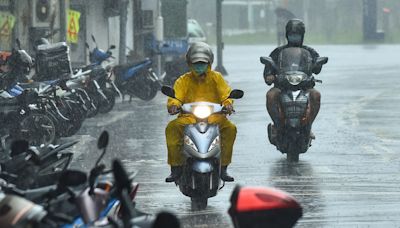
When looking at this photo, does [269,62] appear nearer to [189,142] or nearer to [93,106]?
[189,142]

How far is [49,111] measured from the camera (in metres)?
19.0

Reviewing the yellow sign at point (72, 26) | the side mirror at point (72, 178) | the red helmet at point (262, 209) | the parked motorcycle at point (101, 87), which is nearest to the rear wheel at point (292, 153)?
the parked motorcycle at point (101, 87)

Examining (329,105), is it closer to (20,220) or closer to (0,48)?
(0,48)

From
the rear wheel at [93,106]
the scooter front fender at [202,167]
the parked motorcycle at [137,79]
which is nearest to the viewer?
the scooter front fender at [202,167]

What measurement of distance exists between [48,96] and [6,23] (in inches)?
241

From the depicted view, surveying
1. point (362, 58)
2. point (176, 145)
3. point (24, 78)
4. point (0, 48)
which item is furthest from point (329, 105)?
point (362, 58)

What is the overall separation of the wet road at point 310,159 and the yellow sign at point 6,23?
2.61 m

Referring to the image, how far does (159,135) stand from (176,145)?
792cm

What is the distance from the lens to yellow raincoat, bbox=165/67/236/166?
40.2 feet

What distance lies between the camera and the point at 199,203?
12023 mm

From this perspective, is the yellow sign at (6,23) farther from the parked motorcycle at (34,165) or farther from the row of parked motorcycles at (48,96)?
the parked motorcycle at (34,165)

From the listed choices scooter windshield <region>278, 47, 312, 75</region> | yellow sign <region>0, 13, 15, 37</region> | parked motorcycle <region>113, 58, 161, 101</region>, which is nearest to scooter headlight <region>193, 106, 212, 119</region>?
scooter windshield <region>278, 47, 312, 75</region>

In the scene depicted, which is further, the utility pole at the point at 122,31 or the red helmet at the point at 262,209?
the utility pole at the point at 122,31

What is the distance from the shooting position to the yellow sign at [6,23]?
974 inches
